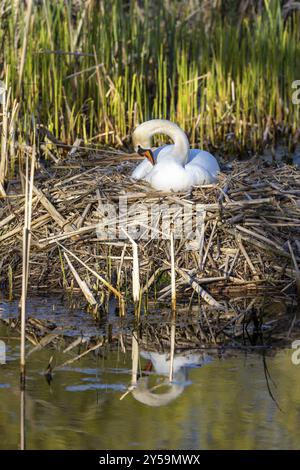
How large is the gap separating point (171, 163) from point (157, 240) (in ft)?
2.52

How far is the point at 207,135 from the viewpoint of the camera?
10430mm

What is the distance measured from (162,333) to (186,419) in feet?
4.51

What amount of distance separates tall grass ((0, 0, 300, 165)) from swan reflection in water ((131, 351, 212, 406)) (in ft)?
14.1

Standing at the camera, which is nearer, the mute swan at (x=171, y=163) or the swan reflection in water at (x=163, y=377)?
the swan reflection in water at (x=163, y=377)

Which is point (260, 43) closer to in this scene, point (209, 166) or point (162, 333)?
point (209, 166)

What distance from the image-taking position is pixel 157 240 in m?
6.98

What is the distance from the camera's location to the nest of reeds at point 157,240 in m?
6.70

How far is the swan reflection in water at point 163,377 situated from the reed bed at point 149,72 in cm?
415
